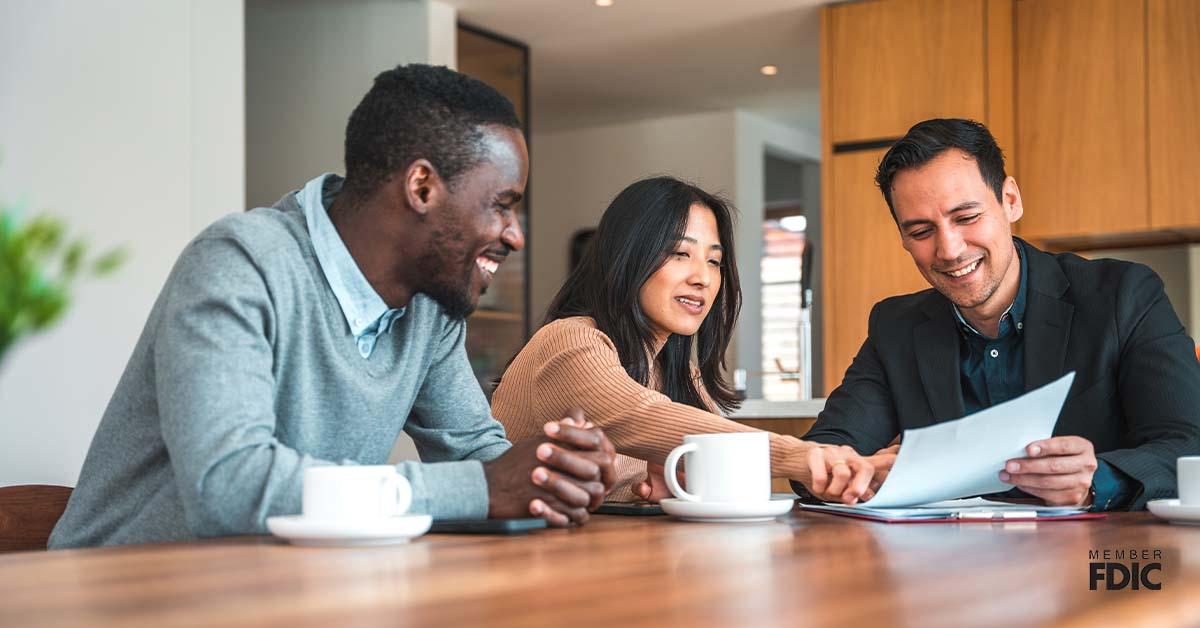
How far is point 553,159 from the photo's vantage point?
8438 millimetres

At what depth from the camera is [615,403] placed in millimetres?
1753

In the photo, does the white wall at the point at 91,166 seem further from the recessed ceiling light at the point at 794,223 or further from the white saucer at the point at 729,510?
the recessed ceiling light at the point at 794,223

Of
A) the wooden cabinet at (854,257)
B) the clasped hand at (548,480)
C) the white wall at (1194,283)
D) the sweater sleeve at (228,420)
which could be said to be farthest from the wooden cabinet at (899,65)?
the sweater sleeve at (228,420)

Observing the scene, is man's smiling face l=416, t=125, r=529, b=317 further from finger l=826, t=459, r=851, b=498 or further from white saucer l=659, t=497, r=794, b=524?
finger l=826, t=459, r=851, b=498

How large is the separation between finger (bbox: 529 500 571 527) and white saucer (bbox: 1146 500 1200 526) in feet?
2.07

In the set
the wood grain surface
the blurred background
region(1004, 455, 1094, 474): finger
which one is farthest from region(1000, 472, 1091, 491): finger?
the blurred background

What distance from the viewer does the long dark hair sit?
2.24 meters

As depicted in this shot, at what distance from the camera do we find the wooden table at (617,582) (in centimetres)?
66

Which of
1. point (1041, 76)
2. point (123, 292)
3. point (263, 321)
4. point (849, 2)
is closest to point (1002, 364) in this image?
point (263, 321)

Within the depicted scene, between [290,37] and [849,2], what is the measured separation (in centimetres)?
269

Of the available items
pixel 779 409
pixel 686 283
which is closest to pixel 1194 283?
pixel 779 409

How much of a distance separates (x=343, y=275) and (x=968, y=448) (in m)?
0.75

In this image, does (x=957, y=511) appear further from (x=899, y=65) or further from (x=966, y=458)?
(x=899, y=65)

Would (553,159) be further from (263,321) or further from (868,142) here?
(263,321)
